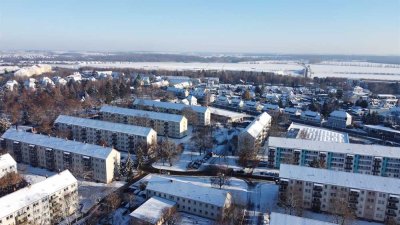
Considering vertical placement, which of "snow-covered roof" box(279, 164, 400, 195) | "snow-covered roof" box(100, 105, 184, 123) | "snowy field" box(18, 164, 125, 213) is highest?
"snow-covered roof" box(100, 105, 184, 123)

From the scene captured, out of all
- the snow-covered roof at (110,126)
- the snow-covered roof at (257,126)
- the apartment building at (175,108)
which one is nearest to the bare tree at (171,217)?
the snow-covered roof at (110,126)

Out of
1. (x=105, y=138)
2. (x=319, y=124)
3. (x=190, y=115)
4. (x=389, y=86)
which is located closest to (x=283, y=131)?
(x=319, y=124)

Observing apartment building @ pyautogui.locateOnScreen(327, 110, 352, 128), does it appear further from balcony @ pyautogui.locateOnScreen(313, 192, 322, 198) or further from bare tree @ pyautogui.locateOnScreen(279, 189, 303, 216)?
bare tree @ pyautogui.locateOnScreen(279, 189, 303, 216)

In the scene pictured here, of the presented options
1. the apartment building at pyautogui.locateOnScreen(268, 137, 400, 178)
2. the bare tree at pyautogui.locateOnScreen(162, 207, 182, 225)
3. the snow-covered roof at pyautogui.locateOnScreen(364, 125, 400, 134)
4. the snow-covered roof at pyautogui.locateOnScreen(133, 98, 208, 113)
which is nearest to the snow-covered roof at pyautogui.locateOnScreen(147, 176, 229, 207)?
the bare tree at pyautogui.locateOnScreen(162, 207, 182, 225)

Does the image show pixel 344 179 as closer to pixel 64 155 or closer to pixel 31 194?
pixel 31 194

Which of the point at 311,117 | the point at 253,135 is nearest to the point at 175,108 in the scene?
the point at 253,135

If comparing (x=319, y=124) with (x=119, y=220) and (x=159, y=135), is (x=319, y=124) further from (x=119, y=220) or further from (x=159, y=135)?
(x=119, y=220)

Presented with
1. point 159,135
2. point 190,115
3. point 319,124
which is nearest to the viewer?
point 159,135
